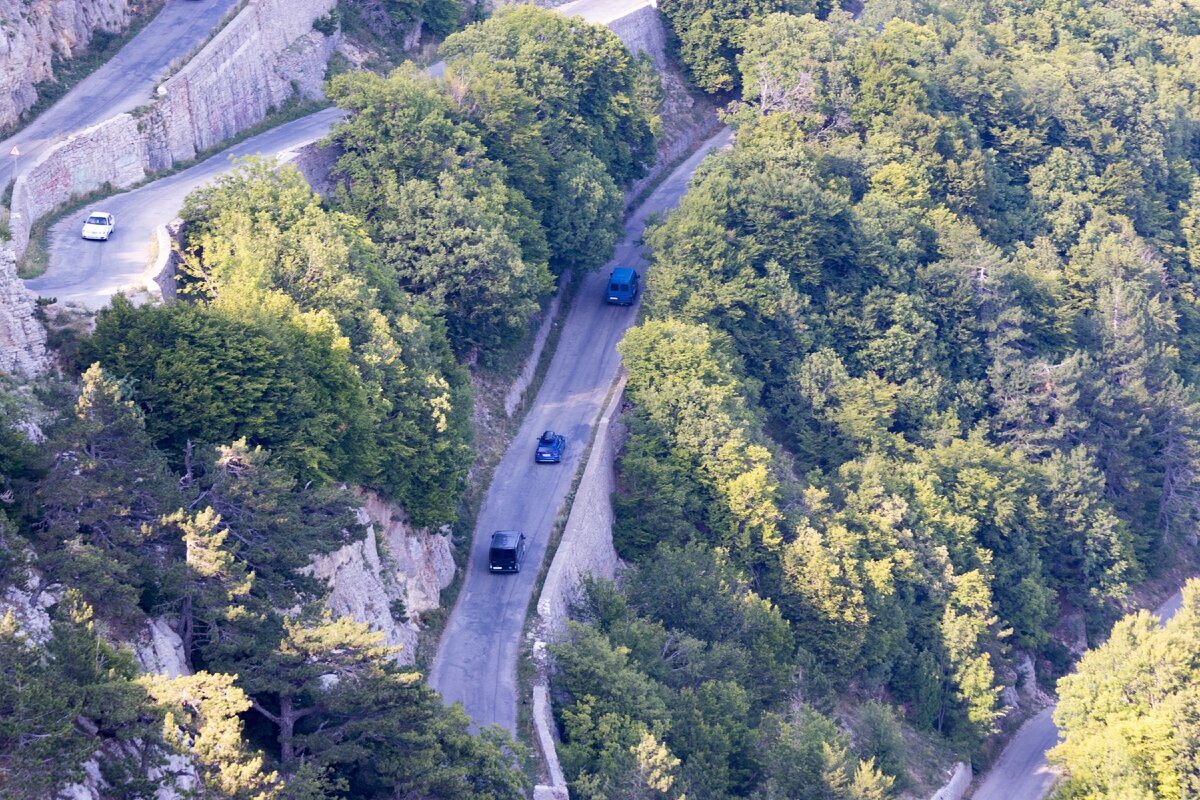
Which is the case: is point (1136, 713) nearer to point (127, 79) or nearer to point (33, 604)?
point (33, 604)

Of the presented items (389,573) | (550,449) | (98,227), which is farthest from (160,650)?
(550,449)

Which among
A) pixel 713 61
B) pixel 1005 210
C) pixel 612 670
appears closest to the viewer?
pixel 612 670

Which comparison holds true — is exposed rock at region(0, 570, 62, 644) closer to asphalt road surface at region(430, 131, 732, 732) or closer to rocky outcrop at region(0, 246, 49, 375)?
rocky outcrop at region(0, 246, 49, 375)

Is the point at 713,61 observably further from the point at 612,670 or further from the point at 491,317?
the point at 612,670

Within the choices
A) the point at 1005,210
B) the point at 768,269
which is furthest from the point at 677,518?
the point at 1005,210

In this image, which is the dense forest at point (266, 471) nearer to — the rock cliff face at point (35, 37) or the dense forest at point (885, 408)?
the dense forest at point (885, 408)

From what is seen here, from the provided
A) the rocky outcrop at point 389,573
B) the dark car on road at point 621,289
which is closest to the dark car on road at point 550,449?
the rocky outcrop at point 389,573
